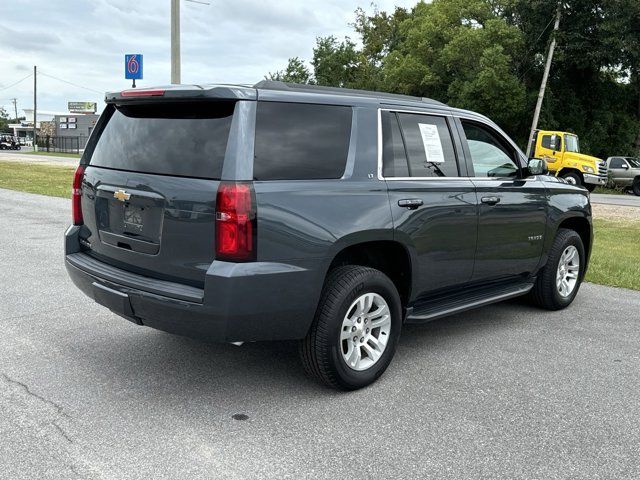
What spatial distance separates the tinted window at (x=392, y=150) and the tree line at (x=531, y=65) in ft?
92.9

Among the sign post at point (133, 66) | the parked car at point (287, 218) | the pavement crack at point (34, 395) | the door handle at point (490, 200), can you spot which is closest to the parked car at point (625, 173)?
the sign post at point (133, 66)

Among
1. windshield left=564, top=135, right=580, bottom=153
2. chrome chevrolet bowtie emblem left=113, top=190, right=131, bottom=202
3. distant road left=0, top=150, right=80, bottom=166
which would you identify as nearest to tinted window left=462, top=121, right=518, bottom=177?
chrome chevrolet bowtie emblem left=113, top=190, right=131, bottom=202

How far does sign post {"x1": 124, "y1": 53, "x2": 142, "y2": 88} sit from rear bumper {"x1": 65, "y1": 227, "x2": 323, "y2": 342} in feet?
27.0

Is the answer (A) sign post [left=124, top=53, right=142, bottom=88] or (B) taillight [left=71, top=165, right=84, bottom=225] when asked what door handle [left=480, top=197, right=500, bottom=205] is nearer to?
(B) taillight [left=71, top=165, right=84, bottom=225]

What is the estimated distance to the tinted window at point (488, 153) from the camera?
16.5 ft

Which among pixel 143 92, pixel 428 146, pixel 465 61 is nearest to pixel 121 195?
pixel 143 92

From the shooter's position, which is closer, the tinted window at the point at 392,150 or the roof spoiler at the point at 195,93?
the roof spoiler at the point at 195,93

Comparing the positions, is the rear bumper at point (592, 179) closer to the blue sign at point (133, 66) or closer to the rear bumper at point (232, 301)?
the blue sign at point (133, 66)

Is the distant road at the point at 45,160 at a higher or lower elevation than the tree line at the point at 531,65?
lower

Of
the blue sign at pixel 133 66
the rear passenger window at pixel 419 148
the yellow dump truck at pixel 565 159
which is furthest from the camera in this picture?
the yellow dump truck at pixel 565 159

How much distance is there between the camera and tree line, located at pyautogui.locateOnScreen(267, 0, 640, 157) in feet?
97.7

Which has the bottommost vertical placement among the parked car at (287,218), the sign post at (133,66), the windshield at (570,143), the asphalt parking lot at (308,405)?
the asphalt parking lot at (308,405)

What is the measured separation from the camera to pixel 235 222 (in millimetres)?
3363

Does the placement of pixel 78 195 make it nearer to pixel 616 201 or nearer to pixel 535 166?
pixel 535 166
